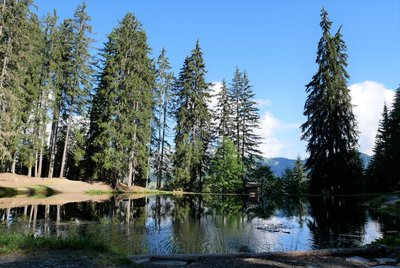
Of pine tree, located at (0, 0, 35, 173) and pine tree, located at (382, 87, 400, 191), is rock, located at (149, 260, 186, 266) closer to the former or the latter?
pine tree, located at (0, 0, 35, 173)

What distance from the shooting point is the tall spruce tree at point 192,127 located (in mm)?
43375

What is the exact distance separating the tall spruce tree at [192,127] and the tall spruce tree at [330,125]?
45.1 feet

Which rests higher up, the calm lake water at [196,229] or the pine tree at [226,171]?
the pine tree at [226,171]

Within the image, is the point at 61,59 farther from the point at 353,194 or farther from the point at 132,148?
the point at 353,194

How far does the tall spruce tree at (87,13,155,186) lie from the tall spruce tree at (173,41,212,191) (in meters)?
4.97

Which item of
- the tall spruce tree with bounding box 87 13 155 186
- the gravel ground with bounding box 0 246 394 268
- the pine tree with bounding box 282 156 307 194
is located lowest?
the gravel ground with bounding box 0 246 394 268

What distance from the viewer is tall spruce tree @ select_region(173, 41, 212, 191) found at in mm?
43375

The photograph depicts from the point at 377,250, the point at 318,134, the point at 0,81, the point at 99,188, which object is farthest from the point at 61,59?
the point at 377,250

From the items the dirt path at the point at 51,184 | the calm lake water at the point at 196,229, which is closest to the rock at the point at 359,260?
the calm lake water at the point at 196,229

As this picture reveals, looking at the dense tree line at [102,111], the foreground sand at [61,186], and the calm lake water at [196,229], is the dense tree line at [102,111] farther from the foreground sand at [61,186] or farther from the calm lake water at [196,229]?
the calm lake water at [196,229]

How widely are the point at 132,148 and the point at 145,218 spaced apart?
21.0 meters

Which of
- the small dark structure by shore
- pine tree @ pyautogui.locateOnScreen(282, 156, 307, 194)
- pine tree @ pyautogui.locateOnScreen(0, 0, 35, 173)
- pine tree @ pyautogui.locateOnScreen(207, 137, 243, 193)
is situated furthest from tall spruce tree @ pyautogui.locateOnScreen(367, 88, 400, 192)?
pine tree @ pyautogui.locateOnScreen(0, 0, 35, 173)

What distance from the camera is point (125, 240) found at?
12234 millimetres

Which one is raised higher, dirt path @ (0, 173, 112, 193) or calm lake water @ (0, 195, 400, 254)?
dirt path @ (0, 173, 112, 193)
